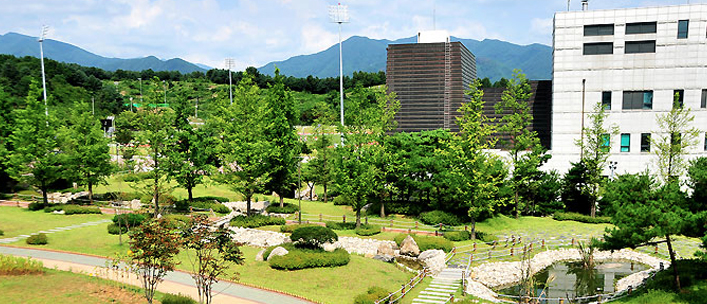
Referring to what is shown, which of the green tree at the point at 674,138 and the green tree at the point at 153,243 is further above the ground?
the green tree at the point at 674,138

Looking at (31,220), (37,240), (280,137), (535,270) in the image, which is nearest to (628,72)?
(535,270)

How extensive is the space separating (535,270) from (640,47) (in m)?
31.9

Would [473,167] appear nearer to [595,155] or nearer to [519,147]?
[519,147]

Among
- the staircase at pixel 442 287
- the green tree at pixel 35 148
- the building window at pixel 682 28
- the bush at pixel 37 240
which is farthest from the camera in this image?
the building window at pixel 682 28

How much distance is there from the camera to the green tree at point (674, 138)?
42.7 metres

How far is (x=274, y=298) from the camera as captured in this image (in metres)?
23.5

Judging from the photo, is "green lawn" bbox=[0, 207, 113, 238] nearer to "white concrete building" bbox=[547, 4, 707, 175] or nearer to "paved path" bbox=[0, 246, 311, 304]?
"paved path" bbox=[0, 246, 311, 304]

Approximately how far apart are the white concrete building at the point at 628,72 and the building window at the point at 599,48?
10 centimetres

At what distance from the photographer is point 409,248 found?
34.2 meters

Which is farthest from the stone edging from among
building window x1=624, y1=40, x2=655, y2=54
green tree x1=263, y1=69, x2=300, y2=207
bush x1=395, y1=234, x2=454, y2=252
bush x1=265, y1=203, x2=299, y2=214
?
building window x1=624, y1=40, x2=655, y2=54

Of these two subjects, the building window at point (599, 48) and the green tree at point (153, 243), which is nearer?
the green tree at point (153, 243)

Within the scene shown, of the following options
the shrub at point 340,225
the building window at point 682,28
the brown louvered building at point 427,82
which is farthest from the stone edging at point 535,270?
the brown louvered building at point 427,82

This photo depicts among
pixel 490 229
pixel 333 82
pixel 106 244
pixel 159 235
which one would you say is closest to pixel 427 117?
pixel 490 229

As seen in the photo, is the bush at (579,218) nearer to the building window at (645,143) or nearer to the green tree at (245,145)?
the building window at (645,143)
